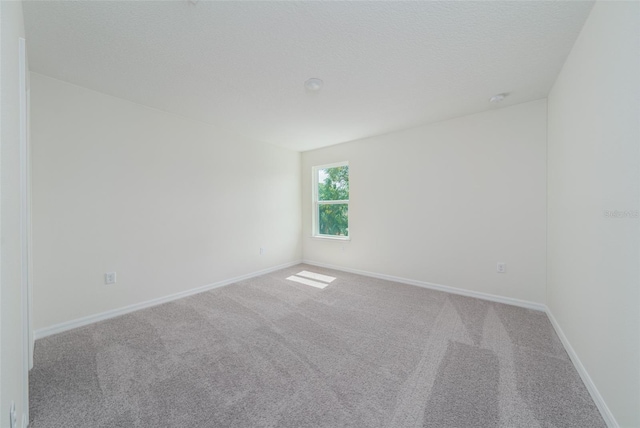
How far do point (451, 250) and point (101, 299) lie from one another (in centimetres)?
423

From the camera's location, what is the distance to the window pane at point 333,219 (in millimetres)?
4443

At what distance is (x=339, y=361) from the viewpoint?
1800 mm

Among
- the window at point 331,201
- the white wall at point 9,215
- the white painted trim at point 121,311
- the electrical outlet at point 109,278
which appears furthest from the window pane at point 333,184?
the white wall at point 9,215

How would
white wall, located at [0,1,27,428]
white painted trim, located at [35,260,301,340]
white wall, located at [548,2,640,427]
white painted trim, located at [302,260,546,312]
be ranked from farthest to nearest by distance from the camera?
white painted trim, located at [302,260,546,312] < white painted trim, located at [35,260,301,340] < white wall, located at [548,2,640,427] < white wall, located at [0,1,27,428]

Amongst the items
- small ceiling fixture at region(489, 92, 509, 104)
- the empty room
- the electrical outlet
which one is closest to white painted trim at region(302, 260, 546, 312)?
the empty room

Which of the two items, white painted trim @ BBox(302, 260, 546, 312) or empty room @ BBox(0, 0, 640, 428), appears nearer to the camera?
empty room @ BBox(0, 0, 640, 428)

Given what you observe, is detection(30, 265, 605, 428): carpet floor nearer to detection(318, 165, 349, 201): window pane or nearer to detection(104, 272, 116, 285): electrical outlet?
detection(104, 272, 116, 285): electrical outlet

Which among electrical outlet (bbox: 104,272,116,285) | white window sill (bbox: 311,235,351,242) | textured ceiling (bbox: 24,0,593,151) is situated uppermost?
textured ceiling (bbox: 24,0,593,151)

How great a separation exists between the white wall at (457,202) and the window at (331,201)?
0.25 metres

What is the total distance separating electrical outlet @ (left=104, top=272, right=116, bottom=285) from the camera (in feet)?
8.18

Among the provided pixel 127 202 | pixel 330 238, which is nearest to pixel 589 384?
pixel 330 238

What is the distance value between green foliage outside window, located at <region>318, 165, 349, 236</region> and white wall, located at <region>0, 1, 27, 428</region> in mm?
3782

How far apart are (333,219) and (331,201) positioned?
14.3 inches

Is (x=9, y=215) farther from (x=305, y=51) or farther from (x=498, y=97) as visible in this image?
(x=498, y=97)
